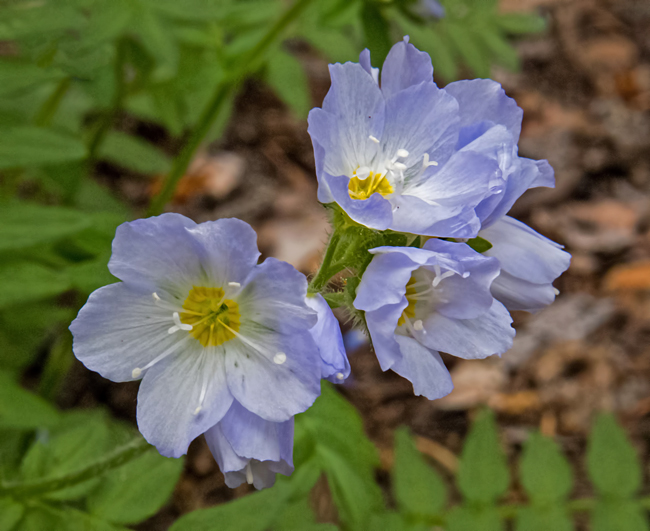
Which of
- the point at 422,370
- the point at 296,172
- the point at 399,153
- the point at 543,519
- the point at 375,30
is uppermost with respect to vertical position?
the point at 399,153

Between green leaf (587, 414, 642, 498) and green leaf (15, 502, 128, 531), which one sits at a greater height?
green leaf (587, 414, 642, 498)

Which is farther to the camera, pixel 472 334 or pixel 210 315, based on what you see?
pixel 210 315

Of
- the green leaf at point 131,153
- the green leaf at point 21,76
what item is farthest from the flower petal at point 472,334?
the green leaf at point 131,153

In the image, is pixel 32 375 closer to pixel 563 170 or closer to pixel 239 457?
pixel 239 457

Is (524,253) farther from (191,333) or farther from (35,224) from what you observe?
(35,224)

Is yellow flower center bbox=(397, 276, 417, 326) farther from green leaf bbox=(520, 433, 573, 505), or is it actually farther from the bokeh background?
green leaf bbox=(520, 433, 573, 505)

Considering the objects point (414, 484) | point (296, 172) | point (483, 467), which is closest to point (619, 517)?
point (483, 467)

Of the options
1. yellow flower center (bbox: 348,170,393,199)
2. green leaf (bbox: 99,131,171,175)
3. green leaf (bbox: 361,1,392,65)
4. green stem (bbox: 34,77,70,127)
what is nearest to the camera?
yellow flower center (bbox: 348,170,393,199)

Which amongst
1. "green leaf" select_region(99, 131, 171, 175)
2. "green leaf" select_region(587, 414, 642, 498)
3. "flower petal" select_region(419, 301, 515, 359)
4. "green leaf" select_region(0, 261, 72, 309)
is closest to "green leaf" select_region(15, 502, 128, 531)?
"green leaf" select_region(0, 261, 72, 309)
